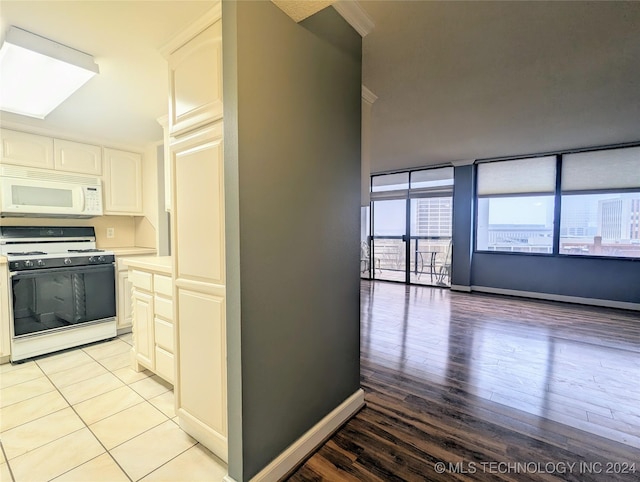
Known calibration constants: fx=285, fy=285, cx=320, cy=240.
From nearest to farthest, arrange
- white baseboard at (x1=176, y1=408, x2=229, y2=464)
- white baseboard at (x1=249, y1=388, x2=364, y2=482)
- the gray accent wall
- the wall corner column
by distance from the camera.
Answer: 1. the gray accent wall
2. white baseboard at (x1=249, y1=388, x2=364, y2=482)
3. white baseboard at (x1=176, y1=408, x2=229, y2=464)
4. the wall corner column

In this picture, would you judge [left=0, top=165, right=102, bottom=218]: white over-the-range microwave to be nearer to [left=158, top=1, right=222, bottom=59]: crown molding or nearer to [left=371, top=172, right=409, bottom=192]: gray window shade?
[left=158, top=1, right=222, bottom=59]: crown molding

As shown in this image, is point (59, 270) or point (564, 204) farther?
point (564, 204)

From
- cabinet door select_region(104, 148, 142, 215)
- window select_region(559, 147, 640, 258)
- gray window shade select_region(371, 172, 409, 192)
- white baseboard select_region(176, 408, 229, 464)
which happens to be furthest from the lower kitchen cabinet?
window select_region(559, 147, 640, 258)

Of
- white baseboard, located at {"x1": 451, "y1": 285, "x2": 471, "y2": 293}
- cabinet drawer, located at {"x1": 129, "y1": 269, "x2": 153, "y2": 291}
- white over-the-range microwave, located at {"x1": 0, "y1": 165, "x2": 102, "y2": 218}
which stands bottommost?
white baseboard, located at {"x1": 451, "y1": 285, "x2": 471, "y2": 293}

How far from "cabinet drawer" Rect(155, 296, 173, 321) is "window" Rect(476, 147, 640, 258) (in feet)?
18.7

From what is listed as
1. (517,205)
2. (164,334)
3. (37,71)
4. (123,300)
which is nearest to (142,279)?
(164,334)

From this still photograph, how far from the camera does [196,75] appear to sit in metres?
1.57

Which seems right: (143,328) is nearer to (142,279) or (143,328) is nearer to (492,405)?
(142,279)

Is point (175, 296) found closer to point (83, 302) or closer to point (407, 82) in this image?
point (83, 302)

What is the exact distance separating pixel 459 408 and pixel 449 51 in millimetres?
2582

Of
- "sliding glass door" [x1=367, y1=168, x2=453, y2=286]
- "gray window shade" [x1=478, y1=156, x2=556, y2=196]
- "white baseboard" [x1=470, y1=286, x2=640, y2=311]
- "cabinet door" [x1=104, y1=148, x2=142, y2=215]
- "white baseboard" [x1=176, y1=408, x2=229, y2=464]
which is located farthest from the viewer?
→ "sliding glass door" [x1=367, y1=168, x2=453, y2=286]

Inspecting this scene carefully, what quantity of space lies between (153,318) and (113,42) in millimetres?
1932

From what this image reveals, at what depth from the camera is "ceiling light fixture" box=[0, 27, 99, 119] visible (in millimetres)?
1734

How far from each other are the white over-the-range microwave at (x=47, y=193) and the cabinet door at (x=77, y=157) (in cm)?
8
